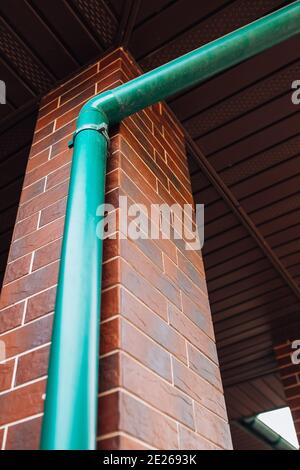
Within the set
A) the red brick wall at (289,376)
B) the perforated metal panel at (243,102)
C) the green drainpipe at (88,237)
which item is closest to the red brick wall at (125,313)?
the green drainpipe at (88,237)

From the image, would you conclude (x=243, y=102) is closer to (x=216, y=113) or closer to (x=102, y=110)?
(x=216, y=113)

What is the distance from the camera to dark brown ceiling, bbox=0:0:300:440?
1.70 m

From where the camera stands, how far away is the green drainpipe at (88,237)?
0.74m

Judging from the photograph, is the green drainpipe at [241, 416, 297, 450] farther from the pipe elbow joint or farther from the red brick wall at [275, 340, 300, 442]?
the pipe elbow joint

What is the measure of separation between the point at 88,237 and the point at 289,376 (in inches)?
116

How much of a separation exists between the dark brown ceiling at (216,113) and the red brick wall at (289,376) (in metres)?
0.53

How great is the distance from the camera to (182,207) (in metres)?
1.72

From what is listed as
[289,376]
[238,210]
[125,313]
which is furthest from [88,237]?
[289,376]

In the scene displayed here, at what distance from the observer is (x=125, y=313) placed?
39.2 inches

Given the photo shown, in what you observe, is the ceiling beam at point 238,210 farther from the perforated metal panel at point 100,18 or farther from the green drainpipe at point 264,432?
the green drainpipe at point 264,432

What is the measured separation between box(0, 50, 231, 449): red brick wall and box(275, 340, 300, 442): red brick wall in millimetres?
2249

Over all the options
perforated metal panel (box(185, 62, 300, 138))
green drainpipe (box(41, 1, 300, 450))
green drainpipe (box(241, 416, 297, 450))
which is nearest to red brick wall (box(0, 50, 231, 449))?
green drainpipe (box(41, 1, 300, 450))

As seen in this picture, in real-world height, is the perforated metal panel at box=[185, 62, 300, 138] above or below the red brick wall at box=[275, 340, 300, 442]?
above
